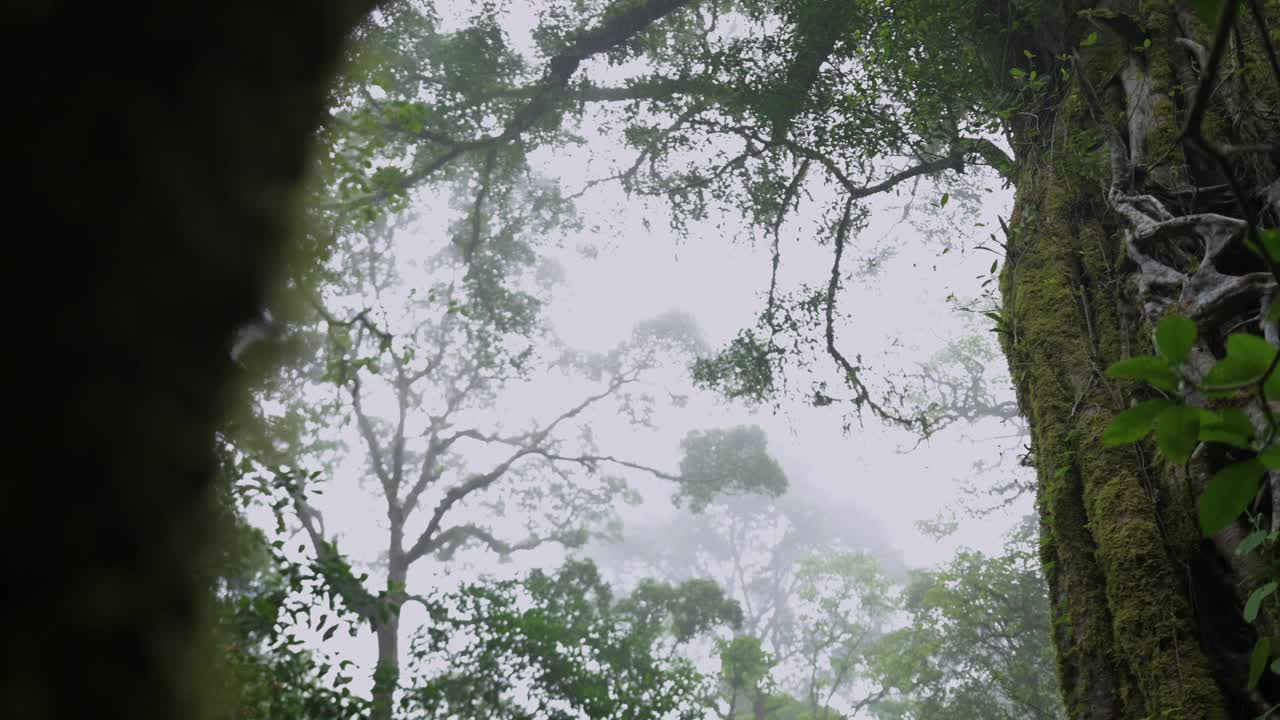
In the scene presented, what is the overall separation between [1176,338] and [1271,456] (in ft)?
0.45

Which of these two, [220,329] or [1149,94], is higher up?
[1149,94]

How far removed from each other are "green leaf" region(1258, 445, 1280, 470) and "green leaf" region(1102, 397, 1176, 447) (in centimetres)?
9

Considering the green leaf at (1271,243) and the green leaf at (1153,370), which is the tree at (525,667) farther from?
the green leaf at (1271,243)

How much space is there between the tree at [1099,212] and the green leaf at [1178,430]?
20 centimetres

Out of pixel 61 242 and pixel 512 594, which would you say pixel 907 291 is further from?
pixel 61 242

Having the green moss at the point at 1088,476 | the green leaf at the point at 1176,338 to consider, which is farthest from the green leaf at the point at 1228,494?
the green moss at the point at 1088,476

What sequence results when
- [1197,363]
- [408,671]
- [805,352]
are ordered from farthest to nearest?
1. [805,352]
2. [408,671]
3. [1197,363]

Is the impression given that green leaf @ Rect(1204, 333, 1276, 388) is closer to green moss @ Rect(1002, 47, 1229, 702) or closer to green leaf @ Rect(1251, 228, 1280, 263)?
green leaf @ Rect(1251, 228, 1280, 263)

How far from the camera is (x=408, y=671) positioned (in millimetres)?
6172

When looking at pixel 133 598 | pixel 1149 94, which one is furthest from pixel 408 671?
pixel 133 598

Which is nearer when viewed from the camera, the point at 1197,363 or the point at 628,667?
the point at 1197,363

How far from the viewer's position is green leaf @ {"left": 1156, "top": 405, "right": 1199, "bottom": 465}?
837 millimetres

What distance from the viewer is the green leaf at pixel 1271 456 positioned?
77 centimetres

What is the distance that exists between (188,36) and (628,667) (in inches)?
282
